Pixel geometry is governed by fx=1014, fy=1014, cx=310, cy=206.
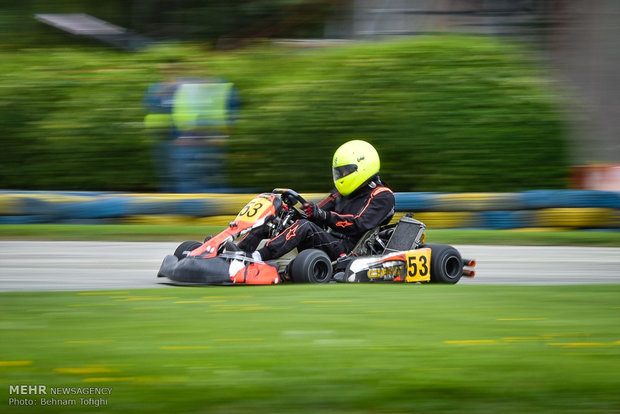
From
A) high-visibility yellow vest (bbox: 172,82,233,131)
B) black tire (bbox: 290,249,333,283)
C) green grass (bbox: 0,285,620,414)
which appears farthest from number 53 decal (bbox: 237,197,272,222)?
high-visibility yellow vest (bbox: 172,82,233,131)

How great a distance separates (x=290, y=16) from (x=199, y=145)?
6145mm

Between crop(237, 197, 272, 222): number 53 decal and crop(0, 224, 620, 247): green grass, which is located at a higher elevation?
crop(237, 197, 272, 222): number 53 decal

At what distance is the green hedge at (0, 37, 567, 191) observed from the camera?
1262cm

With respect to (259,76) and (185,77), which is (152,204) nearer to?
(185,77)

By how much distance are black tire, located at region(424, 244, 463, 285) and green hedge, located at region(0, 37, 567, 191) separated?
4.94 metres

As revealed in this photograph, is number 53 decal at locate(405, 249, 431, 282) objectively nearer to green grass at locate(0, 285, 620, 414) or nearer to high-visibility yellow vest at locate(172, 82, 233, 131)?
green grass at locate(0, 285, 620, 414)

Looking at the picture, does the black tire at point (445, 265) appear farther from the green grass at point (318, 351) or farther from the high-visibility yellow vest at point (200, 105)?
the high-visibility yellow vest at point (200, 105)

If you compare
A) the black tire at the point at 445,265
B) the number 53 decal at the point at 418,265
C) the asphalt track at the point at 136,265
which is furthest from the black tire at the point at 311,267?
the asphalt track at the point at 136,265

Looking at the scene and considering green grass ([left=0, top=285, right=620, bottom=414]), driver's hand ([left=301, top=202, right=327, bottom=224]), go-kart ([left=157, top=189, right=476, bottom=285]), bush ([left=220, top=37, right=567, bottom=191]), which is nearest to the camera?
green grass ([left=0, top=285, right=620, bottom=414])

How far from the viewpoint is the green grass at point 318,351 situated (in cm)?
384

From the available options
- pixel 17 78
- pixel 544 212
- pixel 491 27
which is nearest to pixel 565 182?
pixel 544 212

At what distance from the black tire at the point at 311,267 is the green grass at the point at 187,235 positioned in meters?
3.53

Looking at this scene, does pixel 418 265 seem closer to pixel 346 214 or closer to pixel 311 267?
pixel 346 214

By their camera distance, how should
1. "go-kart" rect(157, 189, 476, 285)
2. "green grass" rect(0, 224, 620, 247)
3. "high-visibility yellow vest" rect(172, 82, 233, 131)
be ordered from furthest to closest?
"high-visibility yellow vest" rect(172, 82, 233, 131), "green grass" rect(0, 224, 620, 247), "go-kart" rect(157, 189, 476, 285)
